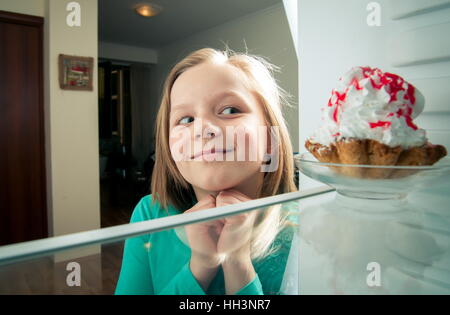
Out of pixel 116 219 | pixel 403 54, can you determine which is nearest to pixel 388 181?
pixel 403 54

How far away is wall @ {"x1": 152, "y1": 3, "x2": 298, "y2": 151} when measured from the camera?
7.55 feet

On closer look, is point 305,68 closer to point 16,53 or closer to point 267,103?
point 267,103

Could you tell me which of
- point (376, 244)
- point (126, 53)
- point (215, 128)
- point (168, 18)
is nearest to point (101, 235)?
point (376, 244)

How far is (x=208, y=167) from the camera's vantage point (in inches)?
29.5

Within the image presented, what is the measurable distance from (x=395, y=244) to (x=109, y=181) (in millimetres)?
3841

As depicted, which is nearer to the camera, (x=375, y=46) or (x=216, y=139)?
(x=375, y=46)

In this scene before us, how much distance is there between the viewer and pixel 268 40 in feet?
8.18

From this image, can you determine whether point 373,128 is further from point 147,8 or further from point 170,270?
point 147,8

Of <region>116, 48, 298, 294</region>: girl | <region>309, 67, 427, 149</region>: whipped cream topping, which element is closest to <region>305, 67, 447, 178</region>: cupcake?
<region>309, 67, 427, 149</region>: whipped cream topping

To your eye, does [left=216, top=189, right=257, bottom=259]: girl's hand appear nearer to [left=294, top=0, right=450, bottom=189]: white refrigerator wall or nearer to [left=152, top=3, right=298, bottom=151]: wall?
[left=294, top=0, right=450, bottom=189]: white refrigerator wall

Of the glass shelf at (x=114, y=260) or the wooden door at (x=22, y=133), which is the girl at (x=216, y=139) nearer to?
the glass shelf at (x=114, y=260)

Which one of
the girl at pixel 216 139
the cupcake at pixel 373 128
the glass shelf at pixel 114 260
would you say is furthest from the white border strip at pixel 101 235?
the girl at pixel 216 139

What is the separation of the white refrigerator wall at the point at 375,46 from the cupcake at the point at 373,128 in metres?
0.03

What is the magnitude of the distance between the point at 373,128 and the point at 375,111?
0.02 m
